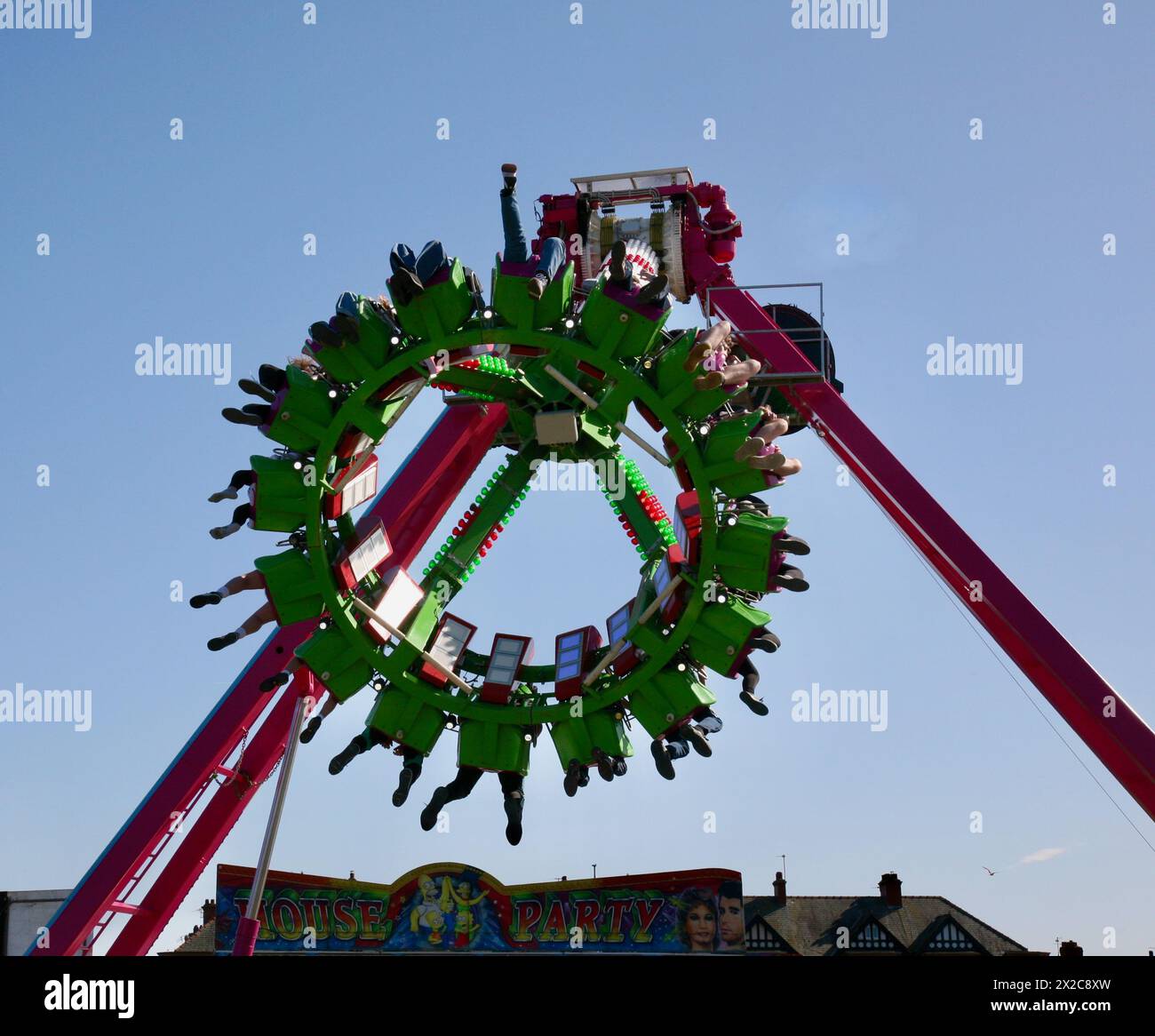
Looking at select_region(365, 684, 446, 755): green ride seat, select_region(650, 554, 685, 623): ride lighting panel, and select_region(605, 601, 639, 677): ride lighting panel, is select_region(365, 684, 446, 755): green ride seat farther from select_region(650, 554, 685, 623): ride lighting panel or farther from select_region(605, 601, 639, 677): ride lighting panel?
select_region(650, 554, 685, 623): ride lighting panel

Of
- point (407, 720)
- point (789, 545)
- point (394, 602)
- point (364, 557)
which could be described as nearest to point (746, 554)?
point (789, 545)

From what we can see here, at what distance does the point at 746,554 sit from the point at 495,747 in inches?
141

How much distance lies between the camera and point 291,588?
18609 millimetres

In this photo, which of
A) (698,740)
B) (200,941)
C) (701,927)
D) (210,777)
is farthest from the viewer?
(200,941)

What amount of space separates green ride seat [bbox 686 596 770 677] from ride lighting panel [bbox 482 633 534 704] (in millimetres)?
2084

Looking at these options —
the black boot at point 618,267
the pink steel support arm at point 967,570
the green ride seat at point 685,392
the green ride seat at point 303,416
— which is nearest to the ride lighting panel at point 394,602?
the green ride seat at point 303,416

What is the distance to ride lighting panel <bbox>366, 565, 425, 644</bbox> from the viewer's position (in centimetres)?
1892

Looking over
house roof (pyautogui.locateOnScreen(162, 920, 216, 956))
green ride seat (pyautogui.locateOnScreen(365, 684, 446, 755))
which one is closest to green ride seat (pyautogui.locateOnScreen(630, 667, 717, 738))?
green ride seat (pyautogui.locateOnScreen(365, 684, 446, 755))

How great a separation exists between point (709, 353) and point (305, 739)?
6.36m

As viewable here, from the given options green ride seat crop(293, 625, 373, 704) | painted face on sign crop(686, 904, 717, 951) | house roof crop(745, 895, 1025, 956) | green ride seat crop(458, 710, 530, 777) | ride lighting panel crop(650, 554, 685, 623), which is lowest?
house roof crop(745, 895, 1025, 956)

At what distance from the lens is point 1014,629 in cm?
2098

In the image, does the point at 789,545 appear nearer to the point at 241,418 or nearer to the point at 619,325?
the point at 619,325
